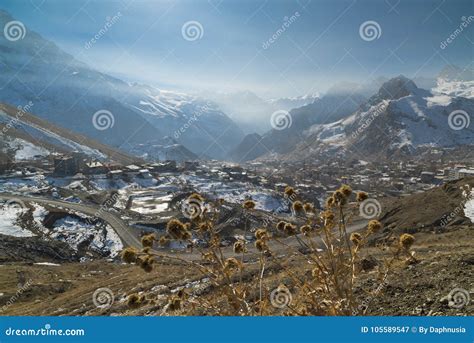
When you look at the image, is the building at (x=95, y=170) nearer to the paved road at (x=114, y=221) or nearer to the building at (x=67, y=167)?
the building at (x=67, y=167)

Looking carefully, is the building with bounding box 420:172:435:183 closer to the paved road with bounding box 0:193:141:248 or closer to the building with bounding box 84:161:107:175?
the building with bounding box 84:161:107:175

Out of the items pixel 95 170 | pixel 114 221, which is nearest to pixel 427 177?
pixel 95 170

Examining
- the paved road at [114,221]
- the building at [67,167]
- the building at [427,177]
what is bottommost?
the paved road at [114,221]

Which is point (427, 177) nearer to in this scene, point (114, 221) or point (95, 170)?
point (95, 170)

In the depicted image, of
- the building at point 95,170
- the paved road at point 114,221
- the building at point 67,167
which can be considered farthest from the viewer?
the building at point 95,170

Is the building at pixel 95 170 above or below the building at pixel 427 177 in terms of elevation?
below

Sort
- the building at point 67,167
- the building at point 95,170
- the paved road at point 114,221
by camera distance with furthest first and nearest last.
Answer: the building at point 95,170
the building at point 67,167
the paved road at point 114,221

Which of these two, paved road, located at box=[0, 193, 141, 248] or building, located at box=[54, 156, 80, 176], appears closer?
paved road, located at box=[0, 193, 141, 248]

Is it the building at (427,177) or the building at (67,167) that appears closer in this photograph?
the building at (67,167)

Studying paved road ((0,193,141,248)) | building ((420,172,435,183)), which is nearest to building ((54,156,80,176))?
paved road ((0,193,141,248))

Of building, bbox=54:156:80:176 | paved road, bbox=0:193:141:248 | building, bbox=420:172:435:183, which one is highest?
building, bbox=420:172:435:183

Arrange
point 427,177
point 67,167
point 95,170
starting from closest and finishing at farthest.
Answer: point 67,167
point 95,170
point 427,177

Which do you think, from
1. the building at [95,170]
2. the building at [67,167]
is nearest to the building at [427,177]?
the building at [95,170]

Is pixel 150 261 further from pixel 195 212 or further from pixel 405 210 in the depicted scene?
pixel 405 210
